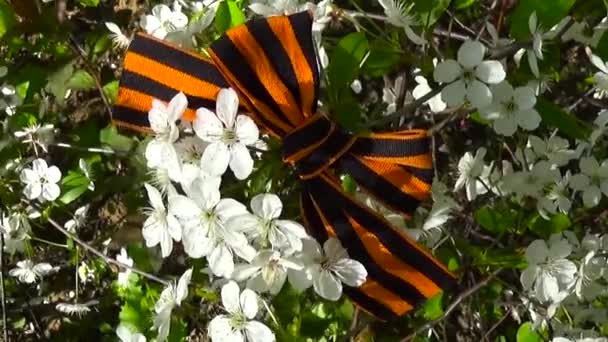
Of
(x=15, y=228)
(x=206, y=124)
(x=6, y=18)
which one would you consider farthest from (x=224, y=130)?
(x=15, y=228)

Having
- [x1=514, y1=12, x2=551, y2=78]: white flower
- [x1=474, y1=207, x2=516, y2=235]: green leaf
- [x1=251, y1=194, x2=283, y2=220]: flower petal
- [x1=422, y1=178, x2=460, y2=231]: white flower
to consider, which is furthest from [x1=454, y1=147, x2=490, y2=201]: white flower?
[x1=251, y1=194, x2=283, y2=220]: flower petal

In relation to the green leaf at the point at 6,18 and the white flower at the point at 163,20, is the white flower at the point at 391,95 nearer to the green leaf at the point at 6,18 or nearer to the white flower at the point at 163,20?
the white flower at the point at 163,20

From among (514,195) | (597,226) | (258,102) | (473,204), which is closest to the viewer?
(258,102)

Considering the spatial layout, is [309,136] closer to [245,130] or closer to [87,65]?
[245,130]

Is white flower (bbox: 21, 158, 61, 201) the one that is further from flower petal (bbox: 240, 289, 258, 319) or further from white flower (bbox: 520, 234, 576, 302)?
white flower (bbox: 520, 234, 576, 302)

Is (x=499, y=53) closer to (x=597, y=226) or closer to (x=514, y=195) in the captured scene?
(x=514, y=195)

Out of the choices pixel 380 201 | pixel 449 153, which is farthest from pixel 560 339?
pixel 449 153

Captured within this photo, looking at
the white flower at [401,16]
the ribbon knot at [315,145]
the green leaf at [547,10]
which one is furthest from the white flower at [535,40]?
the ribbon knot at [315,145]
